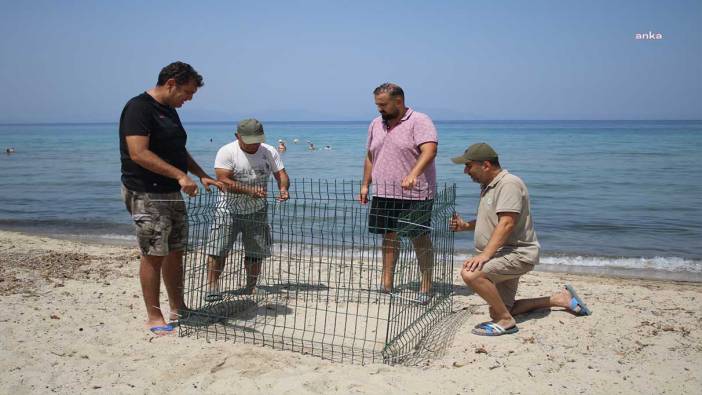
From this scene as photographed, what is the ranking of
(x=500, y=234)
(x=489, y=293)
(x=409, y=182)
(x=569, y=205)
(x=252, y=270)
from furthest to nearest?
(x=569, y=205) → (x=252, y=270) → (x=409, y=182) → (x=489, y=293) → (x=500, y=234)

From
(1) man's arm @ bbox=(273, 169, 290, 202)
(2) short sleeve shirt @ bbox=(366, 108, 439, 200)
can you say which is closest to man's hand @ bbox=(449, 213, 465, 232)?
(2) short sleeve shirt @ bbox=(366, 108, 439, 200)

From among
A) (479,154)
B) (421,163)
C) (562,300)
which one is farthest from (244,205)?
(562,300)

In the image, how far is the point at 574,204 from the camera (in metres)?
13.8

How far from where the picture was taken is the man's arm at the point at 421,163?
467 centimetres

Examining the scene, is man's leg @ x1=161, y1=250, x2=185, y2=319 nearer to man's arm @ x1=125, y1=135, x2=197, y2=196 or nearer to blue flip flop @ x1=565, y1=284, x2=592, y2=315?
man's arm @ x1=125, y1=135, x2=197, y2=196

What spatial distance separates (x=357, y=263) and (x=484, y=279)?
3.34m

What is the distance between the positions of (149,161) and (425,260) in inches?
96.2

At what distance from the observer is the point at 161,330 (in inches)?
175

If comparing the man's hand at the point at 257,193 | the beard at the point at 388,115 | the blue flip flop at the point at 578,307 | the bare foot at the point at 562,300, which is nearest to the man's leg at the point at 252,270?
the man's hand at the point at 257,193

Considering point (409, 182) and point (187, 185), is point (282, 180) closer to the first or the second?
point (409, 182)

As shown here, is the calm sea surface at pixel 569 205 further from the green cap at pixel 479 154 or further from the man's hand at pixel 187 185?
the man's hand at pixel 187 185

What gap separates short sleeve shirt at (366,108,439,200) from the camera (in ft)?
16.6

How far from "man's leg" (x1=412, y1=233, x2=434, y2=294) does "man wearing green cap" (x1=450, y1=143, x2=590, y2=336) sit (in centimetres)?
52

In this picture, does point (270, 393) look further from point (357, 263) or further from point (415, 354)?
point (357, 263)
